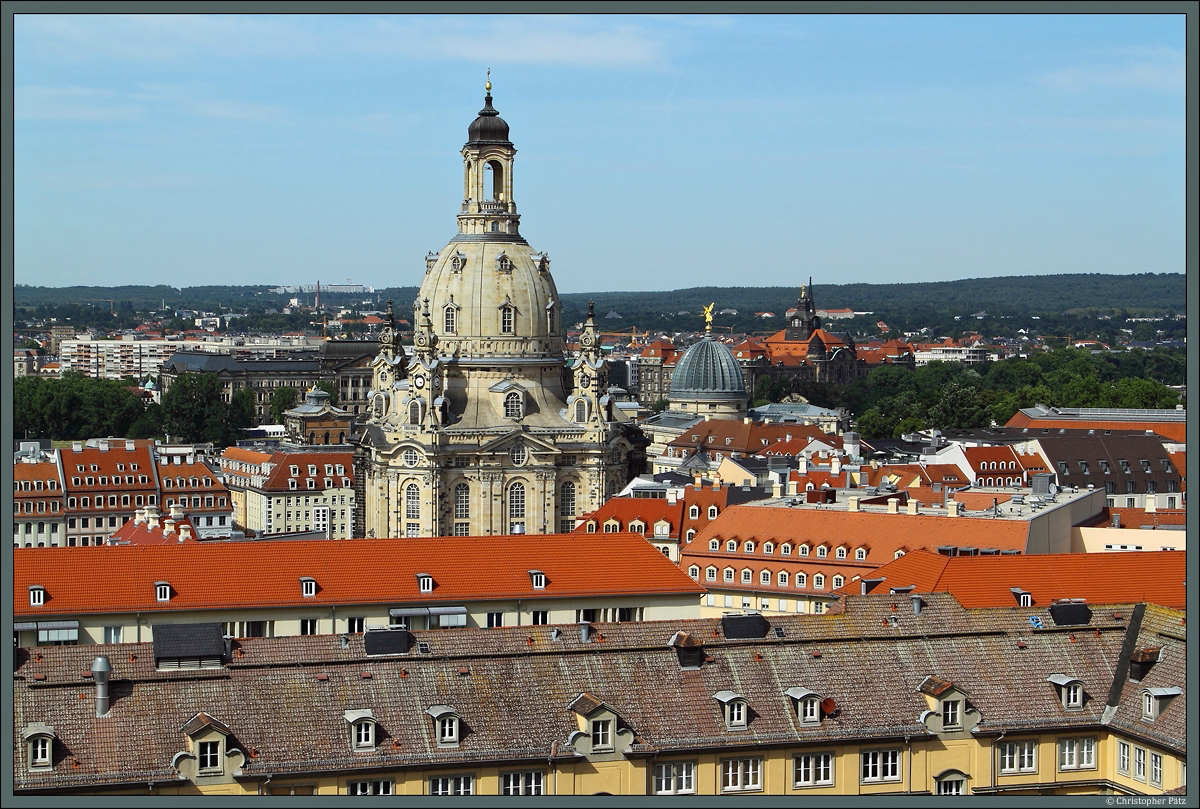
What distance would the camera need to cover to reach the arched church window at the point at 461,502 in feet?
468

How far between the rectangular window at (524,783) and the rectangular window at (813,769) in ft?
21.8

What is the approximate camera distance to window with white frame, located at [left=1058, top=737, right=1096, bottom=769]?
58125mm

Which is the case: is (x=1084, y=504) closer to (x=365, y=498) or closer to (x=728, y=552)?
(x=728, y=552)

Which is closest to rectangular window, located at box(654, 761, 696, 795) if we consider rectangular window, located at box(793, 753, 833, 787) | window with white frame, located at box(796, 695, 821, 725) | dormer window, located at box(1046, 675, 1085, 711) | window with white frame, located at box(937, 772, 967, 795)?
rectangular window, located at box(793, 753, 833, 787)

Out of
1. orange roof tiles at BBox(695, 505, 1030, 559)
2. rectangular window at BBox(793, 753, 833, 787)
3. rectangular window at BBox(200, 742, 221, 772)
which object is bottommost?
rectangular window at BBox(793, 753, 833, 787)

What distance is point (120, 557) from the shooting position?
262ft

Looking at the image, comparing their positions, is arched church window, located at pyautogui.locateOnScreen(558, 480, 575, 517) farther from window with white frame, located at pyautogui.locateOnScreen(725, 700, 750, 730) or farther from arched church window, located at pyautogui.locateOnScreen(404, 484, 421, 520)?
window with white frame, located at pyautogui.locateOnScreen(725, 700, 750, 730)

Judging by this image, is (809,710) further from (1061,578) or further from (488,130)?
(488,130)

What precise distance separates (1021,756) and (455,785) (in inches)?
585

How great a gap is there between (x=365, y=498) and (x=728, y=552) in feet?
162

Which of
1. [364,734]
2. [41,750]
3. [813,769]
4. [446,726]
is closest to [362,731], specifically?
[364,734]

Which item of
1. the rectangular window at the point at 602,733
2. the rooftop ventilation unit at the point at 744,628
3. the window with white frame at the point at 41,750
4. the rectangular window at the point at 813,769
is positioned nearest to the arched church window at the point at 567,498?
the rooftop ventilation unit at the point at 744,628

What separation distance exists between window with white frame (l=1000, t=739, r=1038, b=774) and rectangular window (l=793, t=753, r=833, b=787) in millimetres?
4775

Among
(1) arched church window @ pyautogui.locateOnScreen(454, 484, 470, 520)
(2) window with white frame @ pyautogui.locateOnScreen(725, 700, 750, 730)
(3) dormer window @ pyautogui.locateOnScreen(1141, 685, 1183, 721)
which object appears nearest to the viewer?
(2) window with white frame @ pyautogui.locateOnScreen(725, 700, 750, 730)
